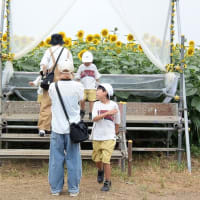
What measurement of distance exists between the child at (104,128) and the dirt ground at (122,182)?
0.31m

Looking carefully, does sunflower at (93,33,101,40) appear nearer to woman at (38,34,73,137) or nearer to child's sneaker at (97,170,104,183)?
woman at (38,34,73,137)

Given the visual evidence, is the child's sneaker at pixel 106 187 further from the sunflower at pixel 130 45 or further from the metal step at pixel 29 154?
the sunflower at pixel 130 45

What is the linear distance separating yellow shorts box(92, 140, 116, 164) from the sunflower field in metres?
2.49

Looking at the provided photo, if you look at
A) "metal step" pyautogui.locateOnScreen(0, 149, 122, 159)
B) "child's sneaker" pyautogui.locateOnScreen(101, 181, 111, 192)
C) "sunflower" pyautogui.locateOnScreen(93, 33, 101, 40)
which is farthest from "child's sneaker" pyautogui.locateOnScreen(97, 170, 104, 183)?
"sunflower" pyautogui.locateOnScreen(93, 33, 101, 40)

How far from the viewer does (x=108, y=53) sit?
28.3 feet

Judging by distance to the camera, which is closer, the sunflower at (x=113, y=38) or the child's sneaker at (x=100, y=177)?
the child's sneaker at (x=100, y=177)

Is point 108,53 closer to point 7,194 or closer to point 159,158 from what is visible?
Result: point 159,158

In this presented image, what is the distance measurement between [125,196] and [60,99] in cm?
145

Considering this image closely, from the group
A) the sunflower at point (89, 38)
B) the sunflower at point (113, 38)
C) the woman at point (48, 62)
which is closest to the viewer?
the woman at point (48, 62)

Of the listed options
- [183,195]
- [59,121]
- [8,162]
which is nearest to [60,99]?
[59,121]

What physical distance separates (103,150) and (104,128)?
0.28 metres

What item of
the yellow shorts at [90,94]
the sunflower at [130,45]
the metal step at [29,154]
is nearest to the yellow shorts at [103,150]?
the metal step at [29,154]

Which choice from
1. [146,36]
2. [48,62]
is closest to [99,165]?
[48,62]

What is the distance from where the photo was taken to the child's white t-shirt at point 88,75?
7205mm
